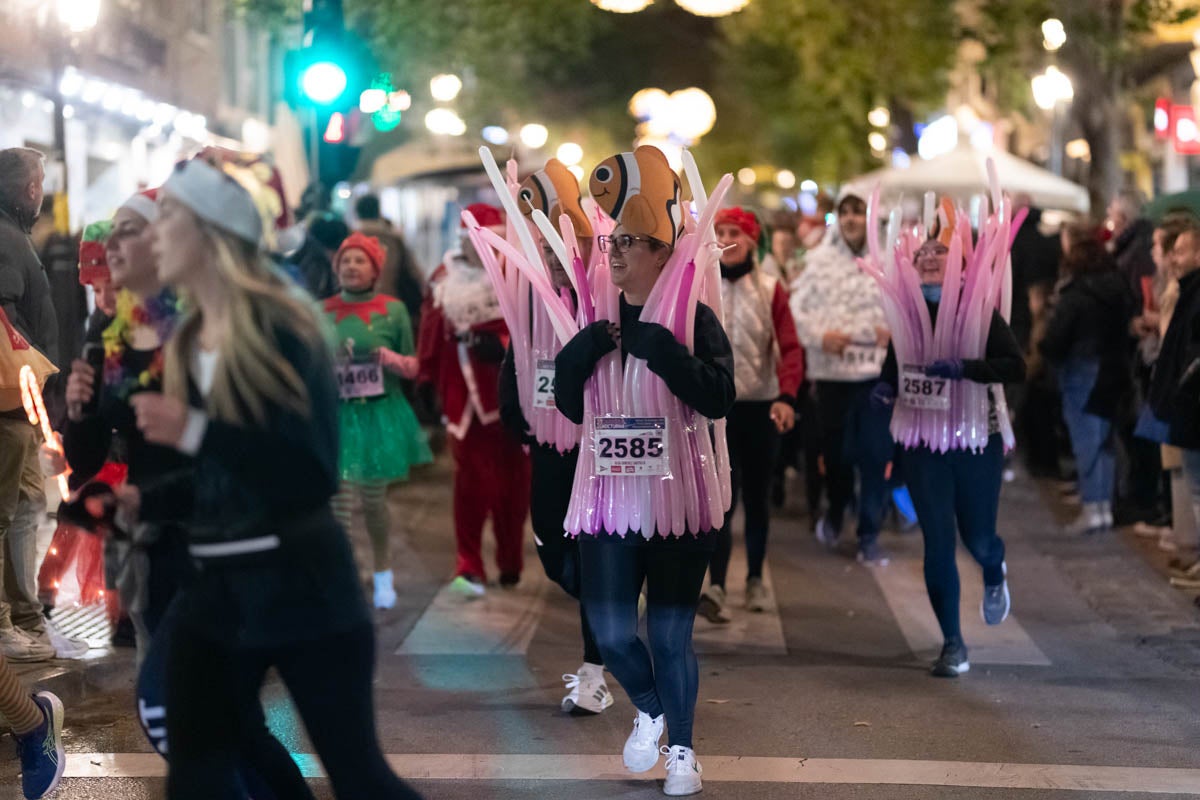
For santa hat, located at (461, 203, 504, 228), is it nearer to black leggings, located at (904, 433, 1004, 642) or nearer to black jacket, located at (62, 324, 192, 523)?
black leggings, located at (904, 433, 1004, 642)

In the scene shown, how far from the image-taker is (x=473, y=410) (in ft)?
32.0

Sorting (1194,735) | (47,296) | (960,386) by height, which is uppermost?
(47,296)

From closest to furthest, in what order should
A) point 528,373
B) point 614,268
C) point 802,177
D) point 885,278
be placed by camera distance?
point 614,268
point 528,373
point 885,278
point 802,177

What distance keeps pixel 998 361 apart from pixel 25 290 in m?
4.34

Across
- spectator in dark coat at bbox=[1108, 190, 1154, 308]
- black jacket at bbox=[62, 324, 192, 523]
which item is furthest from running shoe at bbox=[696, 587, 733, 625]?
spectator in dark coat at bbox=[1108, 190, 1154, 308]

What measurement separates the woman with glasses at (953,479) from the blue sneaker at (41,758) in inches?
151

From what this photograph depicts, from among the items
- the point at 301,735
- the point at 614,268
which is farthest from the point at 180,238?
the point at 301,735

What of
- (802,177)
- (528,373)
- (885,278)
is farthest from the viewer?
(802,177)

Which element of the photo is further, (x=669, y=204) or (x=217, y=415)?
(x=669, y=204)

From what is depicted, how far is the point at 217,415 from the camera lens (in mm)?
3910

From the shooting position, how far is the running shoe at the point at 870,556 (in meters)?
10.9

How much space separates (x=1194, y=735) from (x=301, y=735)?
3.56m

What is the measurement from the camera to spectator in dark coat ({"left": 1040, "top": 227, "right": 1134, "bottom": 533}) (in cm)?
1191

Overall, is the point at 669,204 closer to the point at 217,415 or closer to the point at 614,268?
the point at 614,268
